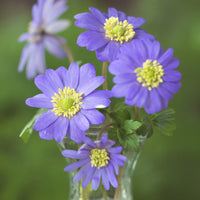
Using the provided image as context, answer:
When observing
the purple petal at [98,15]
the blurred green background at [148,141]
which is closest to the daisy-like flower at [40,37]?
the purple petal at [98,15]

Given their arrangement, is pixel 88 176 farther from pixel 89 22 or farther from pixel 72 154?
pixel 89 22

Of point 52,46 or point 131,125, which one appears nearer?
point 131,125

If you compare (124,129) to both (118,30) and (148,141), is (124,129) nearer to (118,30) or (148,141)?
(118,30)

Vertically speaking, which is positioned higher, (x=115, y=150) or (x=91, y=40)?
(x=91, y=40)

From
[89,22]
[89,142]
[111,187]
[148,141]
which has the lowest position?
[148,141]

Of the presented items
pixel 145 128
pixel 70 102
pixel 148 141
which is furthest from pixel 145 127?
pixel 148 141

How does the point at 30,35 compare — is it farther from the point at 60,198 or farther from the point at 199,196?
the point at 199,196

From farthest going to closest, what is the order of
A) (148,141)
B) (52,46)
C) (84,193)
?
(148,141) → (52,46) → (84,193)

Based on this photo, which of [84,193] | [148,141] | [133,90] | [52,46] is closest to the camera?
[133,90]

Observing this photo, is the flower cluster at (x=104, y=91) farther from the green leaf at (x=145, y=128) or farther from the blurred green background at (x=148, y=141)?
the blurred green background at (x=148, y=141)
